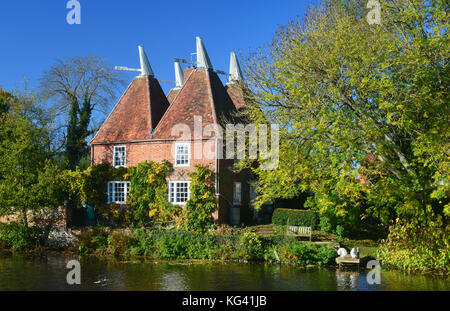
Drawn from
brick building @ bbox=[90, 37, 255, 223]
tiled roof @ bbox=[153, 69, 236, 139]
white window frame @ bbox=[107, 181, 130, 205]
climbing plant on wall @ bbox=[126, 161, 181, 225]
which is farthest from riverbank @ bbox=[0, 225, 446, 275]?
tiled roof @ bbox=[153, 69, 236, 139]

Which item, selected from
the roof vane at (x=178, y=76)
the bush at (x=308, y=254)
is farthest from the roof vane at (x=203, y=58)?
the bush at (x=308, y=254)

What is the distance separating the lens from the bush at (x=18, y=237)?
25.0 metres

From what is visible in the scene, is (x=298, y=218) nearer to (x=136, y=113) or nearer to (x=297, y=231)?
(x=297, y=231)

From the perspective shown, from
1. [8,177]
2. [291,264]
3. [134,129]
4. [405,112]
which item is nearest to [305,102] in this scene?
[405,112]

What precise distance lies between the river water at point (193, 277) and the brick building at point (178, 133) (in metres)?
7.47

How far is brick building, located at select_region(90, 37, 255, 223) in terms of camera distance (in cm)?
2747

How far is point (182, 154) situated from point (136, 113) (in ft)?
19.0

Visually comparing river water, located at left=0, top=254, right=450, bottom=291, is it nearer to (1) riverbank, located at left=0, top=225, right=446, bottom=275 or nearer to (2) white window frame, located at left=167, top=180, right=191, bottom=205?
(1) riverbank, located at left=0, top=225, right=446, bottom=275

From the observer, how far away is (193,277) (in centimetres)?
1759

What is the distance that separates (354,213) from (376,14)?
452 inches

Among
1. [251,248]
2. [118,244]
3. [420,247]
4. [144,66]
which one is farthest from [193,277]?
[144,66]

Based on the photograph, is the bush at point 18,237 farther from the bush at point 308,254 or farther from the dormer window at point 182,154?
the bush at point 308,254

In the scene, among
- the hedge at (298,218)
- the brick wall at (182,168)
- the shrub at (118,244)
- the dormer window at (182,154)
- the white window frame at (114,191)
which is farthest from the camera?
the white window frame at (114,191)

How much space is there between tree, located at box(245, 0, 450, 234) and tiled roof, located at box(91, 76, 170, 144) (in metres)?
13.2
